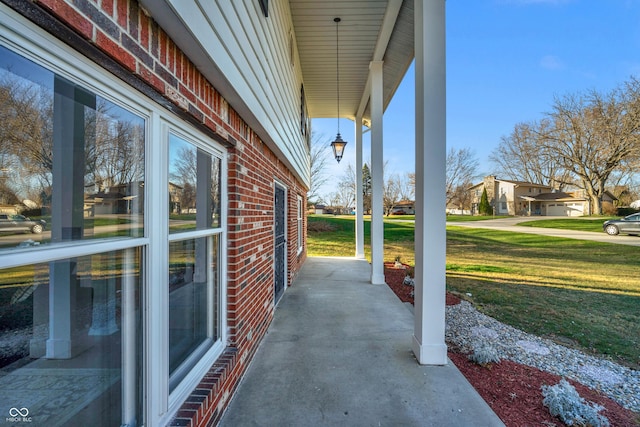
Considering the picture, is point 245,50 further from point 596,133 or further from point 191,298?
point 596,133

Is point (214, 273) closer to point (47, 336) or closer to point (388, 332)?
point (47, 336)

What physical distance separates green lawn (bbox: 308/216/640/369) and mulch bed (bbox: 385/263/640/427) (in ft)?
4.69

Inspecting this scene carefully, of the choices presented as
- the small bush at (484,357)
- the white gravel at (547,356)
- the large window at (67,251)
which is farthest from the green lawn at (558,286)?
the large window at (67,251)

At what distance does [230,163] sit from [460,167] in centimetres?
3762

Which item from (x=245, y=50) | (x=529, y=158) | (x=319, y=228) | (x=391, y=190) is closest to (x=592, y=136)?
(x=529, y=158)

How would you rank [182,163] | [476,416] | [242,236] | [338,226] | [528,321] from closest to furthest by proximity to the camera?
[182,163]
[476,416]
[242,236]
[528,321]
[338,226]

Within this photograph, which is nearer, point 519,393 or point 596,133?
point 519,393

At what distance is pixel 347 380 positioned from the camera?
265 centimetres

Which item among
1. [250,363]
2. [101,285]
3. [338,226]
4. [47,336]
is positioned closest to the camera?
[47,336]

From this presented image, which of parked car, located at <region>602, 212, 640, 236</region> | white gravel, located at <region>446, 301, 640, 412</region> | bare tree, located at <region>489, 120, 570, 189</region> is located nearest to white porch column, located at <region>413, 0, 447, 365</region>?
white gravel, located at <region>446, 301, 640, 412</region>

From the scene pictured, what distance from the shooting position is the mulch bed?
221 centimetres

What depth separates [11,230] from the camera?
851mm

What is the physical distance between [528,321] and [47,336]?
570 cm

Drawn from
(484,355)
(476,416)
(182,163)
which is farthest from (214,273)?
(484,355)
